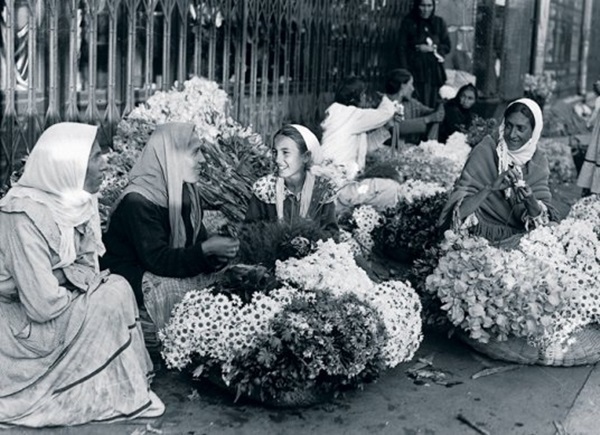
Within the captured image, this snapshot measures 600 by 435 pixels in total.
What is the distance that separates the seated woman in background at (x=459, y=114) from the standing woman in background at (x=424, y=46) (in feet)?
2.77

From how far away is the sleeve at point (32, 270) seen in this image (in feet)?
12.6

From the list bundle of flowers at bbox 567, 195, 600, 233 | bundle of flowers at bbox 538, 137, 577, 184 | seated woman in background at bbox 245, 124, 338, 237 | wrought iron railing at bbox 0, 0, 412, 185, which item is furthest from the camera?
bundle of flowers at bbox 538, 137, 577, 184

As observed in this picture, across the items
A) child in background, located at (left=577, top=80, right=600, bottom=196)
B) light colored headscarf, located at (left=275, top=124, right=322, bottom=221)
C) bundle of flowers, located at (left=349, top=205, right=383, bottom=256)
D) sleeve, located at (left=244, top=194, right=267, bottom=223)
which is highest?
light colored headscarf, located at (left=275, top=124, right=322, bottom=221)

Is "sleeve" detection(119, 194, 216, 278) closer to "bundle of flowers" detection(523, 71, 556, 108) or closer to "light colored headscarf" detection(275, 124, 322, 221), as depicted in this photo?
"light colored headscarf" detection(275, 124, 322, 221)

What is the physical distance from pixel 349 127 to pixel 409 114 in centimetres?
238

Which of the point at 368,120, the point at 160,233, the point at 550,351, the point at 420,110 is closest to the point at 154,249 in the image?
the point at 160,233

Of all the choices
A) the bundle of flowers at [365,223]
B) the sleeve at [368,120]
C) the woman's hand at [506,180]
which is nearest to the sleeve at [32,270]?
the woman's hand at [506,180]

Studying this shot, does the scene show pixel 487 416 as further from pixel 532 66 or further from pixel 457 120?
pixel 532 66

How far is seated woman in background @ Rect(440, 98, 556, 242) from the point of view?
19.1 feet

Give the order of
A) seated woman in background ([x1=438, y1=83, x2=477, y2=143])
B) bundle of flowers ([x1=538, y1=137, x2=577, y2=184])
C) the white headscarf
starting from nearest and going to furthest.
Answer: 1. the white headscarf
2. seated woman in background ([x1=438, y1=83, x2=477, y2=143])
3. bundle of flowers ([x1=538, y1=137, x2=577, y2=184])

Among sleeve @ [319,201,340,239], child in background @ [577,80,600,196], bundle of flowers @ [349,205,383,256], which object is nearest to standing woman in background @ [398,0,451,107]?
child in background @ [577,80,600,196]

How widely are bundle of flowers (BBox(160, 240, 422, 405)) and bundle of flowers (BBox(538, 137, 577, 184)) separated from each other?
790 cm

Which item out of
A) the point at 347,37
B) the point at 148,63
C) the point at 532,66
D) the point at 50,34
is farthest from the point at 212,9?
the point at 532,66

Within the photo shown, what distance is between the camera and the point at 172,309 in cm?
483
